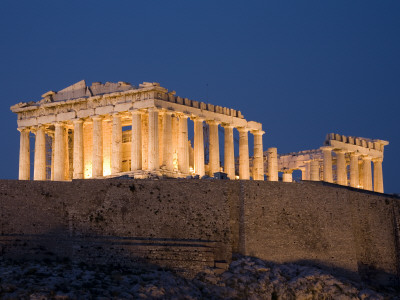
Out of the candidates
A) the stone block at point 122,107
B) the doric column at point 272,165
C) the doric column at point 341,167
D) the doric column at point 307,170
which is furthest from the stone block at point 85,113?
the doric column at point 307,170

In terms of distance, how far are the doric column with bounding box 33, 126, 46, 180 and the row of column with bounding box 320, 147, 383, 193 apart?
28.3 m

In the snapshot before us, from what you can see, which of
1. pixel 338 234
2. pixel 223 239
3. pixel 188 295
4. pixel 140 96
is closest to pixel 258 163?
pixel 140 96

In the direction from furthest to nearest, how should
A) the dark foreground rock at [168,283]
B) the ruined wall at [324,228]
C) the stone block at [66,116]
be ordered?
the stone block at [66,116] → the ruined wall at [324,228] → the dark foreground rock at [168,283]

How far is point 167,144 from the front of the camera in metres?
69.7

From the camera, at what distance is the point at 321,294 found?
4997cm

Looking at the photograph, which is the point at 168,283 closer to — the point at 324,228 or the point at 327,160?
the point at 324,228

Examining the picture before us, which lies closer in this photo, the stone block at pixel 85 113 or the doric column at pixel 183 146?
the doric column at pixel 183 146

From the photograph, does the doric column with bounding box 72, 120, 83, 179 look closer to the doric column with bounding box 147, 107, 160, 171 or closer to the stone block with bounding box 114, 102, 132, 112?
the stone block with bounding box 114, 102, 132, 112

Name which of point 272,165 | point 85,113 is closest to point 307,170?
point 272,165

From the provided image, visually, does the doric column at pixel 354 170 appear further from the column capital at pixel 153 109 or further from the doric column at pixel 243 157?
the column capital at pixel 153 109

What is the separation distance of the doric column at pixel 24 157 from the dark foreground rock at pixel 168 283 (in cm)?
3017

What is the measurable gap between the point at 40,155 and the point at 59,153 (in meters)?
2.46

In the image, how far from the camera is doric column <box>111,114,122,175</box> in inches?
2758

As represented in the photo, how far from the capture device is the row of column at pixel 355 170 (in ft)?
274
